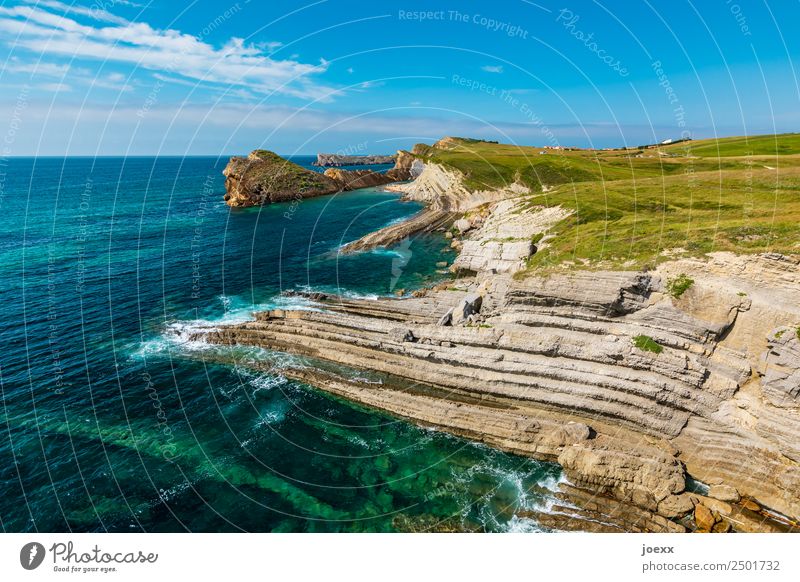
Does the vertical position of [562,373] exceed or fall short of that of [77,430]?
it exceeds it

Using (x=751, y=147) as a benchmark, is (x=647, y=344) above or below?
below

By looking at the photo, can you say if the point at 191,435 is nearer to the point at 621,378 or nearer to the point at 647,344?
the point at 621,378

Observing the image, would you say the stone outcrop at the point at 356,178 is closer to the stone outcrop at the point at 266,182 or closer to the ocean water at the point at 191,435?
the stone outcrop at the point at 266,182

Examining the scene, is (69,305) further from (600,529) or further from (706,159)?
(706,159)

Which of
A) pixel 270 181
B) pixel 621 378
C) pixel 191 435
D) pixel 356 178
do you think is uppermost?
pixel 356 178

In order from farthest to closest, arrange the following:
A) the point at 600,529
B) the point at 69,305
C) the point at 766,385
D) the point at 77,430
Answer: the point at 69,305 < the point at 77,430 < the point at 766,385 < the point at 600,529

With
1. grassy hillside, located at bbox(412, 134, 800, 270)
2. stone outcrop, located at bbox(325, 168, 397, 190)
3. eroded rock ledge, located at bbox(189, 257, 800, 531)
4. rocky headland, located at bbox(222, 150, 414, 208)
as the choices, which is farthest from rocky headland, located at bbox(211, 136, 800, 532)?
stone outcrop, located at bbox(325, 168, 397, 190)

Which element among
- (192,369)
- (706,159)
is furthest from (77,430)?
(706,159)

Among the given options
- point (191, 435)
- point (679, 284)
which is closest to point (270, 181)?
point (191, 435)
